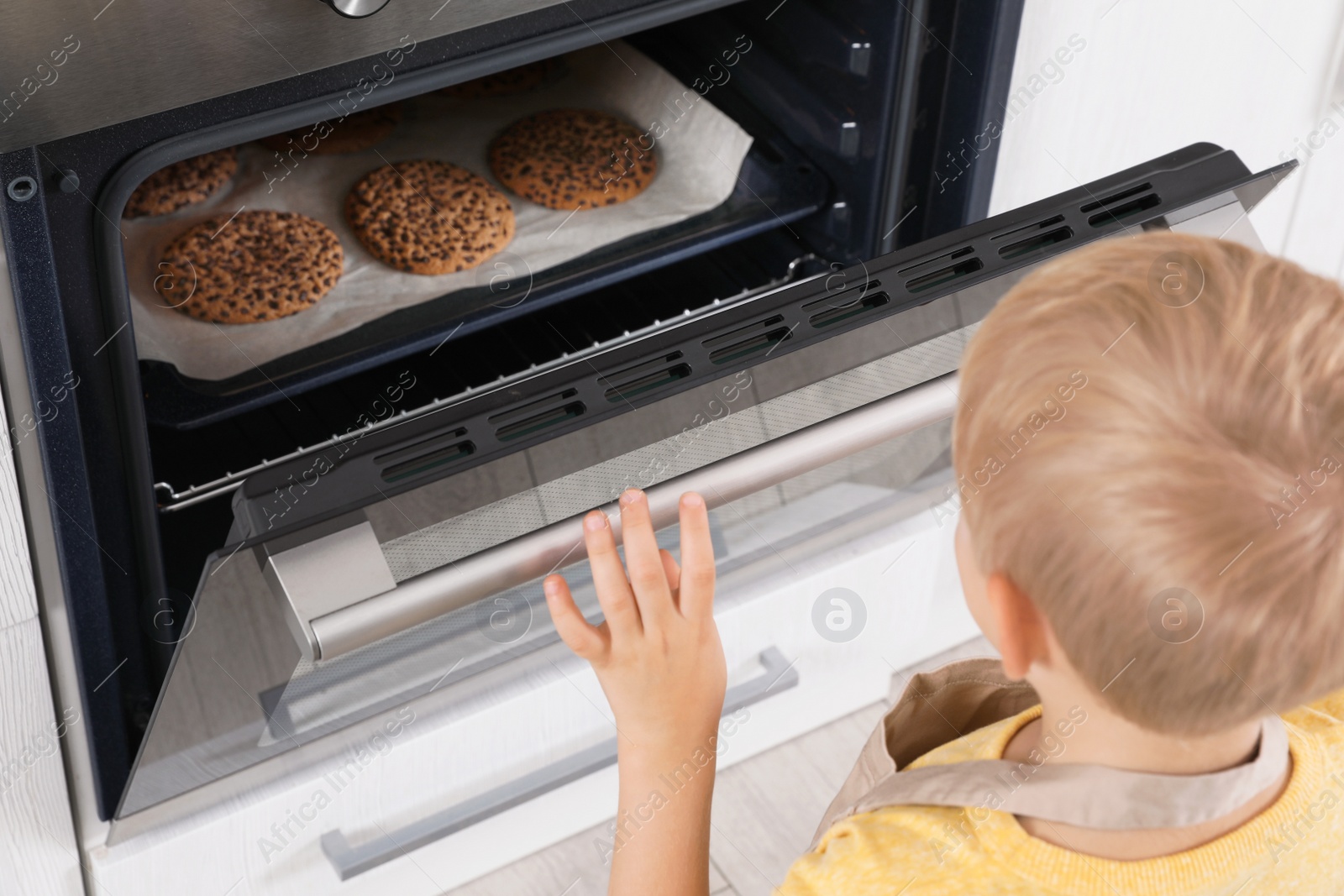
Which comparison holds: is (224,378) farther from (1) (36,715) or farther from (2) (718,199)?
(2) (718,199)

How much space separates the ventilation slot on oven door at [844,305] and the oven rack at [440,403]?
0.31 feet

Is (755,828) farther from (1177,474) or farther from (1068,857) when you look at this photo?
(1177,474)

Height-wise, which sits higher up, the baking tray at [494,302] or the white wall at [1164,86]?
the baking tray at [494,302]

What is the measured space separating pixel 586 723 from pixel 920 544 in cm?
34

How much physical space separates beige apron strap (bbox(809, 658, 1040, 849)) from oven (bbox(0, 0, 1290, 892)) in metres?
0.13

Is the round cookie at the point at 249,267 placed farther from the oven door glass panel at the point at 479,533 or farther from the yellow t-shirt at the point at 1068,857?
the yellow t-shirt at the point at 1068,857

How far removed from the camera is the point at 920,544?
1.13m

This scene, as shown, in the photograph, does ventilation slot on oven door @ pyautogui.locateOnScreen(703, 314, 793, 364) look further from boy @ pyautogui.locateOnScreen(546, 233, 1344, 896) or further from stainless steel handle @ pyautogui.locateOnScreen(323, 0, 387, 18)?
stainless steel handle @ pyautogui.locateOnScreen(323, 0, 387, 18)

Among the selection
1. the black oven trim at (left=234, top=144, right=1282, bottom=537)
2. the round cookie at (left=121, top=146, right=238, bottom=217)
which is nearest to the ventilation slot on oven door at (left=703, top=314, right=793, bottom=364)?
the black oven trim at (left=234, top=144, right=1282, bottom=537)

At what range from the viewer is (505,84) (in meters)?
Result: 1.06

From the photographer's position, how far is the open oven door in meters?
0.59

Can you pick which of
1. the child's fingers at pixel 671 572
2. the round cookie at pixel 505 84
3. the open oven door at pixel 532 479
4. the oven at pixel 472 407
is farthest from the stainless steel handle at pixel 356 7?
the round cookie at pixel 505 84

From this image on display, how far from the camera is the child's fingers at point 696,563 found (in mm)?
586

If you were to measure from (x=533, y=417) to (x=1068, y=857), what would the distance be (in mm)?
305
